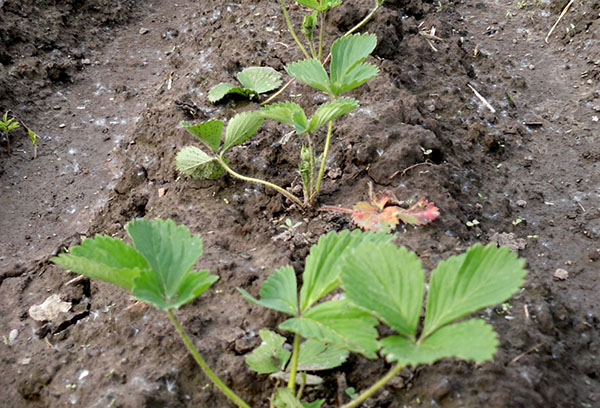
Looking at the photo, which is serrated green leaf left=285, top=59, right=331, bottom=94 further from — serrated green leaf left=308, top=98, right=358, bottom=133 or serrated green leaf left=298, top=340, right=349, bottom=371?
serrated green leaf left=298, top=340, right=349, bottom=371

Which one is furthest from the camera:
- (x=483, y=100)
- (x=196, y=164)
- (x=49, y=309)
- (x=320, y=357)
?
(x=483, y=100)

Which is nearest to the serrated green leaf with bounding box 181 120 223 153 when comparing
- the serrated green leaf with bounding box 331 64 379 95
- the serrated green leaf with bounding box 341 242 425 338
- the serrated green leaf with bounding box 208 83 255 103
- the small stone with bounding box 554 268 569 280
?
the serrated green leaf with bounding box 331 64 379 95

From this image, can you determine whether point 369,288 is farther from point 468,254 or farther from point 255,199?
point 255,199

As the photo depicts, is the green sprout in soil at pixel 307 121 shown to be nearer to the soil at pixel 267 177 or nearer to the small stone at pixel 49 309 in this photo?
the soil at pixel 267 177

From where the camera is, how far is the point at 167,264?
1440 millimetres

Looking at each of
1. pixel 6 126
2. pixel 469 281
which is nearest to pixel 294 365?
pixel 469 281

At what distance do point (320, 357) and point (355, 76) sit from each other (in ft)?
3.43

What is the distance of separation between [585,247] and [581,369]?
2.58 feet

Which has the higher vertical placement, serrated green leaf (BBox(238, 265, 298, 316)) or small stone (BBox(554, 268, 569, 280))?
serrated green leaf (BBox(238, 265, 298, 316))

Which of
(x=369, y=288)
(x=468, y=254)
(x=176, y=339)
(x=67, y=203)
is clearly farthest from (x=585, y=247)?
(x=67, y=203)

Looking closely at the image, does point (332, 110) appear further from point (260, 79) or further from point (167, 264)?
point (260, 79)

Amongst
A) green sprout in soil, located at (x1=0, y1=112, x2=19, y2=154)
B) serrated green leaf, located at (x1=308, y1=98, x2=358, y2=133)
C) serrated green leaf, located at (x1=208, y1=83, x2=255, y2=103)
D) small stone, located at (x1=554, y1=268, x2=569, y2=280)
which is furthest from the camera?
green sprout in soil, located at (x1=0, y1=112, x2=19, y2=154)

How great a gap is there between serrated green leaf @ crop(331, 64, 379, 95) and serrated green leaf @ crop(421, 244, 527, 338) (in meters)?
0.89

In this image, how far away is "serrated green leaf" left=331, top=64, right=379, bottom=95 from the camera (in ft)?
6.73
